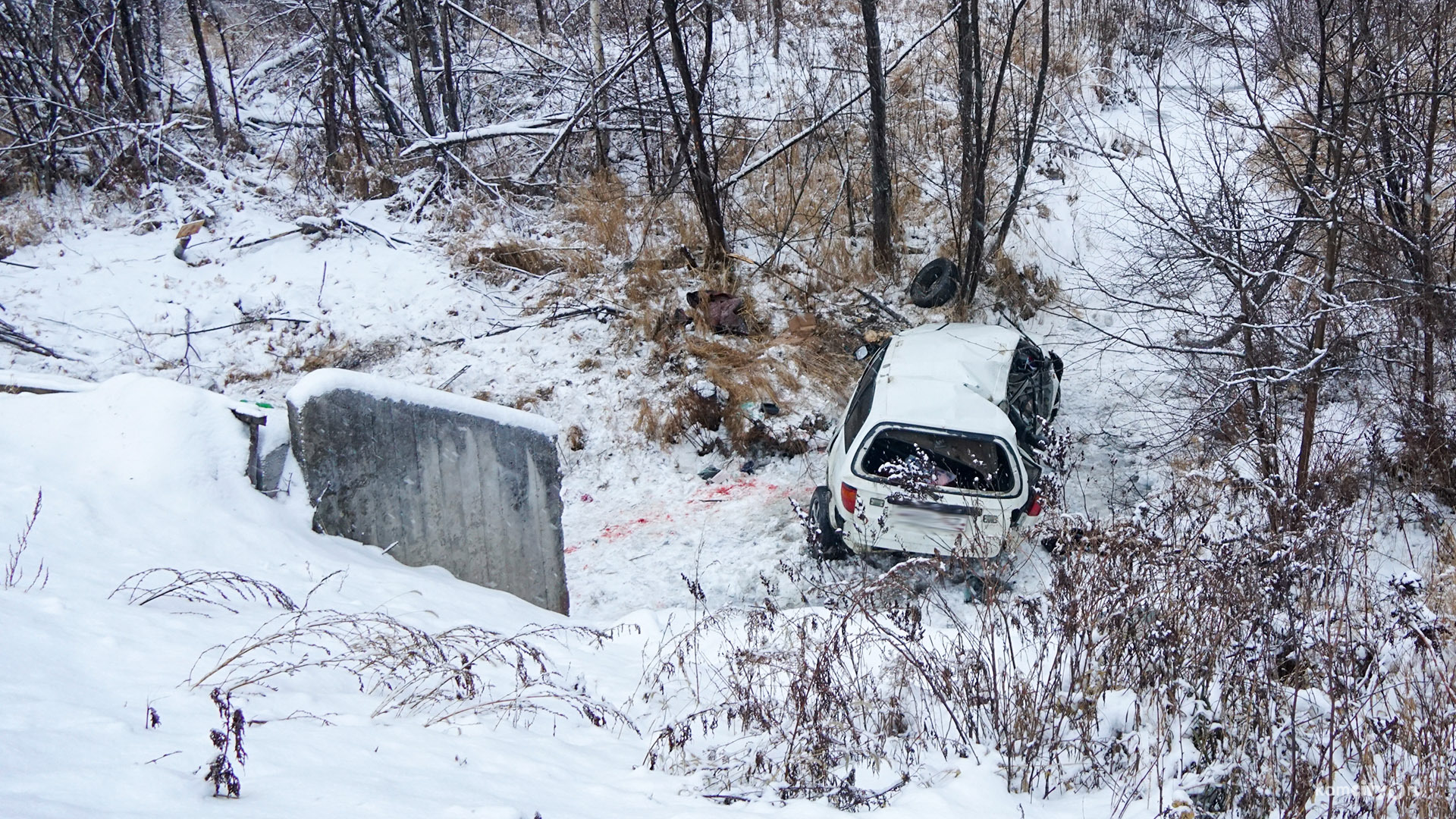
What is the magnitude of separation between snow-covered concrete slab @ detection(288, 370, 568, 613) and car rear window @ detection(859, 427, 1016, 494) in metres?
2.26

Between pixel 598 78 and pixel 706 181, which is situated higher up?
pixel 598 78

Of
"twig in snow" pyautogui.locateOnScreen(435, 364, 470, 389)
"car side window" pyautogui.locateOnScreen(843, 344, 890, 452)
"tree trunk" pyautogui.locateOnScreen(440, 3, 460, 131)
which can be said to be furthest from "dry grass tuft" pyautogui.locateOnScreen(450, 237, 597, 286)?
"car side window" pyautogui.locateOnScreen(843, 344, 890, 452)

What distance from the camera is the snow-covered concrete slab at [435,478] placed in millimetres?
5078

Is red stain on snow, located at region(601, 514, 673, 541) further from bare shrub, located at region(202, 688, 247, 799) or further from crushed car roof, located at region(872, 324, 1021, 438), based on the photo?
bare shrub, located at region(202, 688, 247, 799)

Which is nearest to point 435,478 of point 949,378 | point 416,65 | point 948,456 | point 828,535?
point 828,535

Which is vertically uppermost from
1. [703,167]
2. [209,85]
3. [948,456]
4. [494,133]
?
[209,85]

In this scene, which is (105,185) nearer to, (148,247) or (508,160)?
(148,247)

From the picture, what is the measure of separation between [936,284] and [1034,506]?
520cm

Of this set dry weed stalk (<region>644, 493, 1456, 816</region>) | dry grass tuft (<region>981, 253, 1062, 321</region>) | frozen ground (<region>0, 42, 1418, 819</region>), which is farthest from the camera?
dry grass tuft (<region>981, 253, 1062, 321</region>)

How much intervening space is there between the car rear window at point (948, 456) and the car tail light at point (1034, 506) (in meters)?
0.20

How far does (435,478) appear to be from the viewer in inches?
214

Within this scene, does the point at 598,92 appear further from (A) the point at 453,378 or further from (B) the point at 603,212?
(A) the point at 453,378

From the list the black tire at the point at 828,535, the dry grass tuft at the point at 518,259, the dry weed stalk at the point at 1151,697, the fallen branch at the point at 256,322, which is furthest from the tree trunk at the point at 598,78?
the dry weed stalk at the point at 1151,697

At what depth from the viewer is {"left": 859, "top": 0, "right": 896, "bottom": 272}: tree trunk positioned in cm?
999
